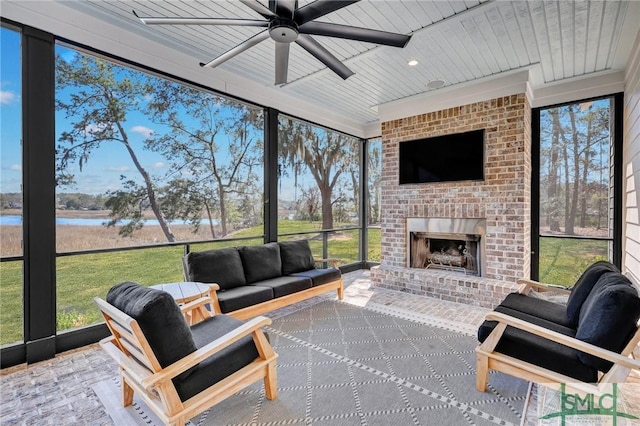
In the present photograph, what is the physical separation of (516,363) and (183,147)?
4721mm

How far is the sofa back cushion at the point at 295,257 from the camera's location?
4.34m

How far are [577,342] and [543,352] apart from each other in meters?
0.26

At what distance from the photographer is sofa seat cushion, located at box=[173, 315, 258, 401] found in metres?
1.74

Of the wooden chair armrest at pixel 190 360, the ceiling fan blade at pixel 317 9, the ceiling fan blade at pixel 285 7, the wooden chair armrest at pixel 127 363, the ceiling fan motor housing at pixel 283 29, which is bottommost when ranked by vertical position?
the wooden chair armrest at pixel 127 363

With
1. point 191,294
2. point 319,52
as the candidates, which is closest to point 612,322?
point 319,52

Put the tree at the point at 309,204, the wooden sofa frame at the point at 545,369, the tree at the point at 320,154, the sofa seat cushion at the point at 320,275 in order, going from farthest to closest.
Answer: the tree at the point at 309,204 < the tree at the point at 320,154 < the sofa seat cushion at the point at 320,275 < the wooden sofa frame at the point at 545,369

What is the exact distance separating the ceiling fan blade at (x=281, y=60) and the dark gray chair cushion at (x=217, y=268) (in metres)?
2.10

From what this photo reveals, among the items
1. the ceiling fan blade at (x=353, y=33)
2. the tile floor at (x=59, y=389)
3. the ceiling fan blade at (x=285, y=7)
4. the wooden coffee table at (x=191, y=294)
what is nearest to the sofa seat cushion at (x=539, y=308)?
the tile floor at (x=59, y=389)

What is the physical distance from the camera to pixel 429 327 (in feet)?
11.4

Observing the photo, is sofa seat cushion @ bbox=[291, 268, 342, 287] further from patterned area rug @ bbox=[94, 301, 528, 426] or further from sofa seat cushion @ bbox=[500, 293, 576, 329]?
sofa seat cushion @ bbox=[500, 293, 576, 329]

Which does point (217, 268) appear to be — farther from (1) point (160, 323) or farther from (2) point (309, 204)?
Answer: (2) point (309, 204)

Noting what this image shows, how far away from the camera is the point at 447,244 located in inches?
196

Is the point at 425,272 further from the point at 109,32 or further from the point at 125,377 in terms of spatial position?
the point at 109,32

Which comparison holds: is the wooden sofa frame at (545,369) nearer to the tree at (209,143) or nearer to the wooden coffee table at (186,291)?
the wooden coffee table at (186,291)
